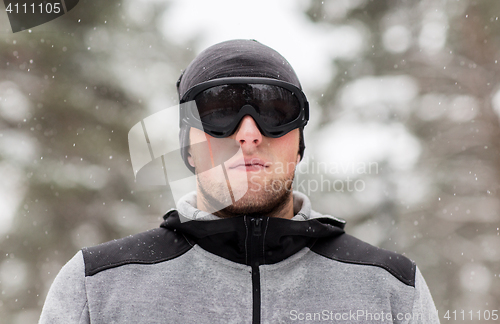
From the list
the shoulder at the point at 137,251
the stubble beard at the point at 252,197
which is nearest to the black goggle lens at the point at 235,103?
the stubble beard at the point at 252,197

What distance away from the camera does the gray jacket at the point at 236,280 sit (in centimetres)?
177

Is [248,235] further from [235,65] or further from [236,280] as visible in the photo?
[235,65]

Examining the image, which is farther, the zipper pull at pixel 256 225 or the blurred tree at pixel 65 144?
the blurred tree at pixel 65 144

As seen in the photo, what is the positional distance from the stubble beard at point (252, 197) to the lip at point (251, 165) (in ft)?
0.17

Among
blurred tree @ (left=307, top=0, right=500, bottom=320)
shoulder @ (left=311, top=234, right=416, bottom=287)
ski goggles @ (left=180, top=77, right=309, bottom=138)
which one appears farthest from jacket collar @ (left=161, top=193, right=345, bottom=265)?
blurred tree @ (left=307, top=0, right=500, bottom=320)

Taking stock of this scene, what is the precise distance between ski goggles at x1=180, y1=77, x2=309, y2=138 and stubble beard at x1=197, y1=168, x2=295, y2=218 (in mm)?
313

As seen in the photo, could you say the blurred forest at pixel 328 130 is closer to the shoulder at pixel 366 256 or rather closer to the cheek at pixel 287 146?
the cheek at pixel 287 146

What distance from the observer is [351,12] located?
409 inches

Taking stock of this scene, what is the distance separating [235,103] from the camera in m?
2.25

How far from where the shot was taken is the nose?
2.19 meters

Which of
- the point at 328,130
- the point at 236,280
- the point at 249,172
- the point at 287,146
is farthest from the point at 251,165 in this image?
the point at 328,130

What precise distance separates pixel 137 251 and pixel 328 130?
8892 mm

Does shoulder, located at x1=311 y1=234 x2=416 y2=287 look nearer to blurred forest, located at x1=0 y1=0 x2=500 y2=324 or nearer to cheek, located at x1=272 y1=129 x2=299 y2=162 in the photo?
cheek, located at x1=272 y1=129 x2=299 y2=162

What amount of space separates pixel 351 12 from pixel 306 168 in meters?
4.82
